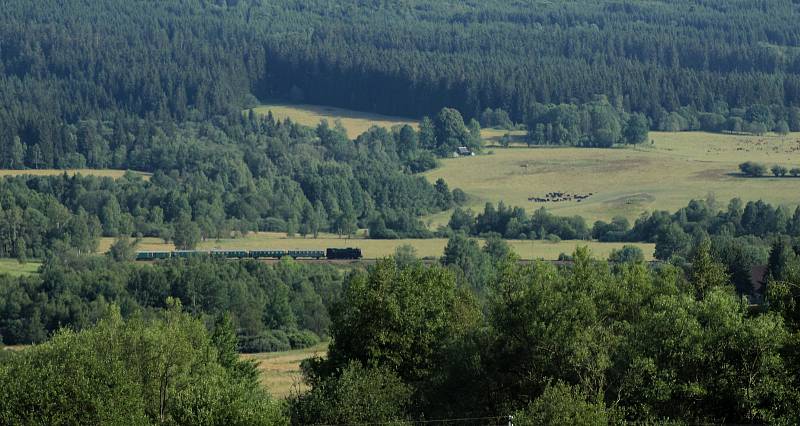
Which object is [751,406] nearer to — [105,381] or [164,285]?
[105,381]

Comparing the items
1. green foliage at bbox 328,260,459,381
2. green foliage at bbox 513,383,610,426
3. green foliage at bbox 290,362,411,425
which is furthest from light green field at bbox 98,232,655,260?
green foliage at bbox 513,383,610,426

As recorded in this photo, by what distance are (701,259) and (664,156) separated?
407 feet

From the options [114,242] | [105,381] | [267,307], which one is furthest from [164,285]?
[105,381]

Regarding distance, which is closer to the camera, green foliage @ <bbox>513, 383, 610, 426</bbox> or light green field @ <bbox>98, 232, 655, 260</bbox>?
green foliage @ <bbox>513, 383, 610, 426</bbox>

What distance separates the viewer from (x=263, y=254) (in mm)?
138000

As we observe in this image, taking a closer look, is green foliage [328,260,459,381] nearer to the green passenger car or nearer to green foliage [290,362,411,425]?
green foliage [290,362,411,425]

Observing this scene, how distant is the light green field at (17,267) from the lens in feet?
414

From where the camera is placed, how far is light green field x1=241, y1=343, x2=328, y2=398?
74.4 meters

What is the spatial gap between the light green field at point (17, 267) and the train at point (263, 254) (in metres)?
8.62

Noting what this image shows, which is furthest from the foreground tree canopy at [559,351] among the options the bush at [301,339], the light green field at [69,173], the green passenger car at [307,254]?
the light green field at [69,173]

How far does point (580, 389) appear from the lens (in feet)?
160

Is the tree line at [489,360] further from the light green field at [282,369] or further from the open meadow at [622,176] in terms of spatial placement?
the open meadow at [622,176]

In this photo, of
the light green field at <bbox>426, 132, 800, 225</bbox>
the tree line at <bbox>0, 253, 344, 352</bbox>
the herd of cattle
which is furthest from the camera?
the herd of cattle

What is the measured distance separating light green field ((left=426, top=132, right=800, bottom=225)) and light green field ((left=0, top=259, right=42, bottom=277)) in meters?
43.1
